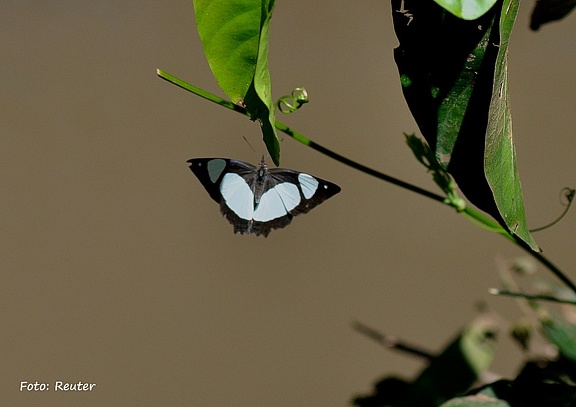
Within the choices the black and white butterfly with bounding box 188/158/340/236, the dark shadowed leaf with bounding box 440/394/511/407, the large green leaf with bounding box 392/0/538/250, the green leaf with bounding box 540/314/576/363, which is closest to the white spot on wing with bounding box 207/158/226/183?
the black and white butterfly with bounding box 188/158/340/236

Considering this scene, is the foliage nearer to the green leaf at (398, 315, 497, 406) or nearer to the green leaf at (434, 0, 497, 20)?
the green leaf at (434, 0, 497, 20)

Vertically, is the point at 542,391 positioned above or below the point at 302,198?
below

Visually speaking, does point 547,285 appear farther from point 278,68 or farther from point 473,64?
point 278,68

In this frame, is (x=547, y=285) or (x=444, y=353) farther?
(x=547, y=285)

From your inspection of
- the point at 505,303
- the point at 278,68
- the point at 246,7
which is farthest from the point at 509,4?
the point at 505,303

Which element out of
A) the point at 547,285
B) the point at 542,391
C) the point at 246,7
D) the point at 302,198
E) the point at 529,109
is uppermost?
the point at 529,109

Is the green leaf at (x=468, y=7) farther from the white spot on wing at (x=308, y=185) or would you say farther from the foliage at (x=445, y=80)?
the white spot on wing at (x=308, y=185)

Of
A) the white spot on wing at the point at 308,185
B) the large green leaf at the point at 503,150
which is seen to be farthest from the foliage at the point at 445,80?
the white spot on wing at the point at 308,185
